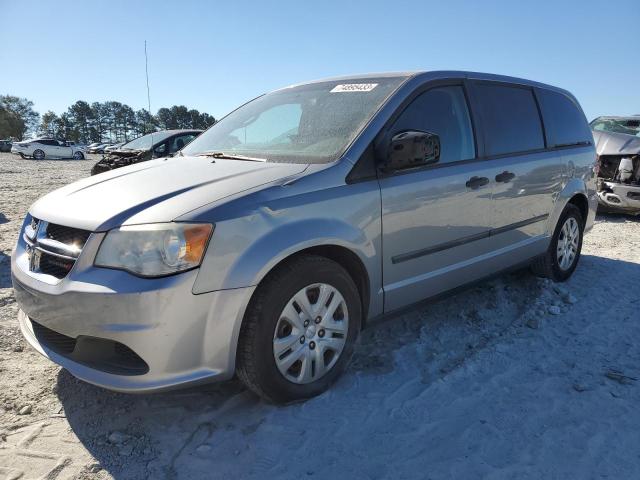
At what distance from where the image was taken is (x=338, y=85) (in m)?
3.43

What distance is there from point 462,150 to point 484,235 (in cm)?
63

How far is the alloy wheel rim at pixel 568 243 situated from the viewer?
180 inches

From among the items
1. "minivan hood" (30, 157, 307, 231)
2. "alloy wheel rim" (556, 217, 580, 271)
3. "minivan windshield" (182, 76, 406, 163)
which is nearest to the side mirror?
"minivan windshield" (182, 76, 406, 163)

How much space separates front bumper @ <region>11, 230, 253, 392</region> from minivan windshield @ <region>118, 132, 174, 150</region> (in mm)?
7900

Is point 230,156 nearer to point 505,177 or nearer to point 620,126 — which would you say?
point 505,177

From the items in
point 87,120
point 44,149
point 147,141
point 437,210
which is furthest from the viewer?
point 87,120

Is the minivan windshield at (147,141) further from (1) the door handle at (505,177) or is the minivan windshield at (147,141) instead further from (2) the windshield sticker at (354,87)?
(1) the door handle at (505,177)

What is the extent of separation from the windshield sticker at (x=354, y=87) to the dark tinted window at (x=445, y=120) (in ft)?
1.02

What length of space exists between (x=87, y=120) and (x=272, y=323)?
109 metres

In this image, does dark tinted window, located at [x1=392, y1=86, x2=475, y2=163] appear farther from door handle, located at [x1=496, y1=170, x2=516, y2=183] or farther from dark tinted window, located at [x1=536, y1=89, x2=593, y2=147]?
dark tinted window, located at [x1=536, y1=89, x2=593, y2=147]

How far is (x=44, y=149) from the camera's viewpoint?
3250 cm

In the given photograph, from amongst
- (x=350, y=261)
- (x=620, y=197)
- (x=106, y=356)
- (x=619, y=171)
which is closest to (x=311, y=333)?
(x=350, y=261)

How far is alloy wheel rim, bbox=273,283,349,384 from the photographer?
98.0 inches

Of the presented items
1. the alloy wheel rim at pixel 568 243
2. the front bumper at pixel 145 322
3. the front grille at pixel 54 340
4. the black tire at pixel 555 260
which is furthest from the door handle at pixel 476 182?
the front grille at pixel 54 340
